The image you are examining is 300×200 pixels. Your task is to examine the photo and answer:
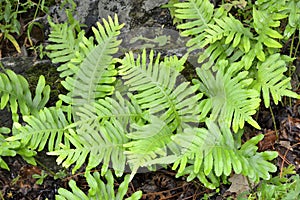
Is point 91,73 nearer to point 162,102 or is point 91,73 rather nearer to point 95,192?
point 162,102

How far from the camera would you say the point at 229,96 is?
321 centimetres

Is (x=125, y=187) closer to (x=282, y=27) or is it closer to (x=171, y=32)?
(x=171, y=32)

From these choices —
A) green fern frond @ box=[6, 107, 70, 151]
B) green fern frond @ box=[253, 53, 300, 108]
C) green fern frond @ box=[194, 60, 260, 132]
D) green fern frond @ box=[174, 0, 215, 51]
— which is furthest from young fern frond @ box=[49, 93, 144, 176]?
green fern frond @ box=[253, 53, 300, 108]

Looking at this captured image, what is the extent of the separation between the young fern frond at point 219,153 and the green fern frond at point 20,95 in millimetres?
1222

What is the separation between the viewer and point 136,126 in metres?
3.15

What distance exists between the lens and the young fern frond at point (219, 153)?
2.95m

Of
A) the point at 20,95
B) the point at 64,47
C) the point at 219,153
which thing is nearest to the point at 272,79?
the point at 219,153

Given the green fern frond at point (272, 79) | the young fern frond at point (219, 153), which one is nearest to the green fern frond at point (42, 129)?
the young fern frond at point (219, 153)

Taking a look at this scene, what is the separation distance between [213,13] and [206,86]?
0.80 metres

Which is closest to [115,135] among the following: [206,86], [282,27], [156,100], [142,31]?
[156,100]

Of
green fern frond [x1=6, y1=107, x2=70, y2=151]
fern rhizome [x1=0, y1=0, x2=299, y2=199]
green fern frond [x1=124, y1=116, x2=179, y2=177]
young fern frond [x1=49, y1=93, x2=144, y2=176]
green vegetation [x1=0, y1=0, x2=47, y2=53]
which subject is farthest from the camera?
green vegetation [x1=0, y1=0, x2=47, y2=53]

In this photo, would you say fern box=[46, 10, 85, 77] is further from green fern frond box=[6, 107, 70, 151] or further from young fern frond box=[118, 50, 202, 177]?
young fern frond box=[118, 50, 202, 177]

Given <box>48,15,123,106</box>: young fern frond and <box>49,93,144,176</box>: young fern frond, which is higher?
<box>48,15,123,106</box>: young fern frond

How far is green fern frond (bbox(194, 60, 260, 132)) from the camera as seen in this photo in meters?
3.08
